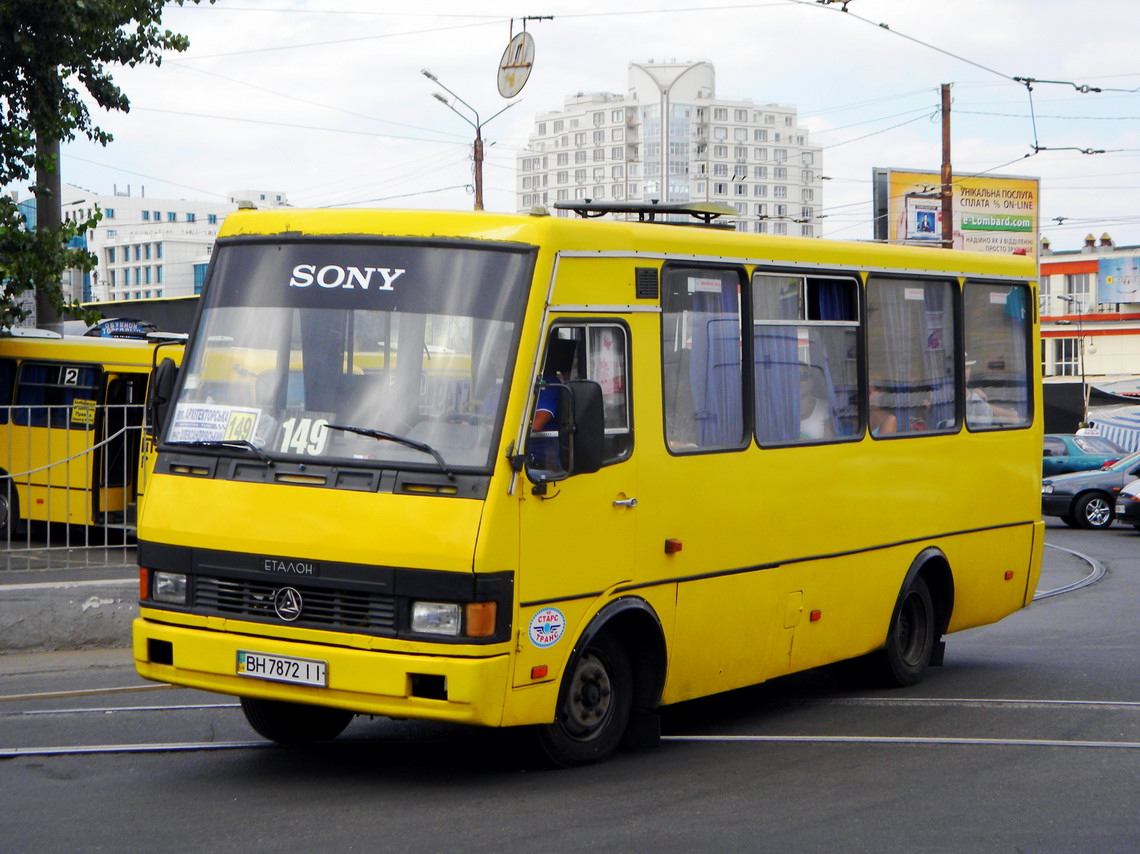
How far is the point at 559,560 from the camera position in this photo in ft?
22.6

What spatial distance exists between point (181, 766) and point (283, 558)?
1.33 meters

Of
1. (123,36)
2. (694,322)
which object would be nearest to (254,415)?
(694,322)

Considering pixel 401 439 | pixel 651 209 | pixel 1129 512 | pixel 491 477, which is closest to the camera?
pixel 491 477

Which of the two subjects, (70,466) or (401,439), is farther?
(70,466)

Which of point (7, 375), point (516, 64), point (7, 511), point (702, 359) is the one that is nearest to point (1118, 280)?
point (516, 64)

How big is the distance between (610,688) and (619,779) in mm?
501

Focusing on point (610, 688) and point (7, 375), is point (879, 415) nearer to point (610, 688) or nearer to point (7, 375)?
point (610, 688)

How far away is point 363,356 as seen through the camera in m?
6.83

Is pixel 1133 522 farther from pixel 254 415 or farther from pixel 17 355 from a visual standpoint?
pixel 254 415

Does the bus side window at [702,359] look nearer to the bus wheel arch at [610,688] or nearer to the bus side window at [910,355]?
the bus wheel arch at [610,688]

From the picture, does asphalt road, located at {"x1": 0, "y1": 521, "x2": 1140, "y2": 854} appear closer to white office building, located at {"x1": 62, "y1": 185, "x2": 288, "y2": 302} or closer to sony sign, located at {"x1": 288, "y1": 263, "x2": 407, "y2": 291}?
sony sign, located at {"x1": 288, "y1": 263, "x2": 407, "y2": 291}

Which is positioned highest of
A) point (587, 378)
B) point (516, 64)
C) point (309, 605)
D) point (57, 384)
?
point (516, 64)

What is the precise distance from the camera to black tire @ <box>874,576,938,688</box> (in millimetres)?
10000

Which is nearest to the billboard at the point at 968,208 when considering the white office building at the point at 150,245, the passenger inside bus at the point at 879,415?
the passenger inside bus at the point at 879,415
